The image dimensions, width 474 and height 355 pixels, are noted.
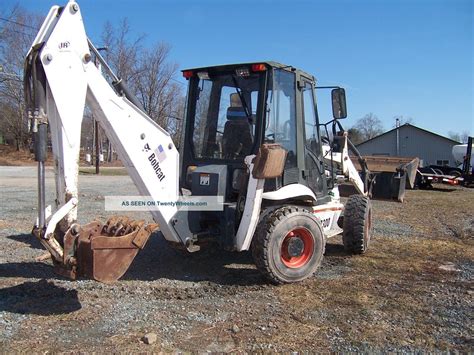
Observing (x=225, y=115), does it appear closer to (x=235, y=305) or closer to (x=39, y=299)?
(x=235, y=305)

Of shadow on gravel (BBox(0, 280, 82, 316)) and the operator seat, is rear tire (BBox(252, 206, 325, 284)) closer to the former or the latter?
the operator seat

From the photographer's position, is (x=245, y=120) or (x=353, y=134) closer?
(x=245, y=120)

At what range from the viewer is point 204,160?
600cm

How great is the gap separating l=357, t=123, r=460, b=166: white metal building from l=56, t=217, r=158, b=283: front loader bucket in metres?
42.7

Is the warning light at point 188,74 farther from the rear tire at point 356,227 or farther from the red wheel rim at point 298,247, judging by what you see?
the rear tire at point 356,227

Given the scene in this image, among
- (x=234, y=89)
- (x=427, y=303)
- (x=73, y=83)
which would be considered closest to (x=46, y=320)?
(x=73, y=83)

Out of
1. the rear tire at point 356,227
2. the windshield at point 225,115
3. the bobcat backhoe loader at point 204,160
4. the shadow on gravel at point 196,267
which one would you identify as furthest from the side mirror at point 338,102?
the shadow on gravel at point 196,267

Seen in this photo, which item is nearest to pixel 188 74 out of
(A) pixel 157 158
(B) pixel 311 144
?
(A) pixel 157 158

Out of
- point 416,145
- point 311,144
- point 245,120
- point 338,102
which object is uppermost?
point 416,145

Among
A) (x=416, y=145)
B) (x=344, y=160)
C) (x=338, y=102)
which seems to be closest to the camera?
(x=338, y=102)

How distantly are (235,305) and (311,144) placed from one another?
2679 millimetres

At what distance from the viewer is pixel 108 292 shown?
16.2 feet

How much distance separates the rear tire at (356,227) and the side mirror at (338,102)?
5.25ft

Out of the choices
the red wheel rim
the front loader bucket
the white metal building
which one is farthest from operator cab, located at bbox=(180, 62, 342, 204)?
the white metal building
